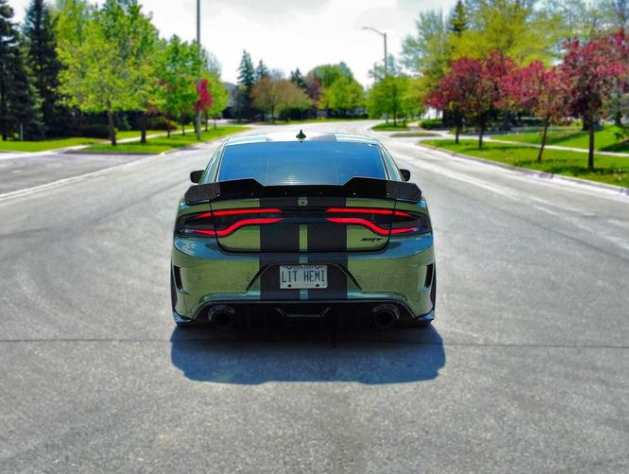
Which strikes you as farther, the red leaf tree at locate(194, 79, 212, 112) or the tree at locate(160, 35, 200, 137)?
the red leaf tree at locate(194, 79, 212, 112)

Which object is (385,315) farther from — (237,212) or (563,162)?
(563,162)

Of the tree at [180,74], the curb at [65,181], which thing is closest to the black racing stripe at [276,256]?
the curb at [65,181]

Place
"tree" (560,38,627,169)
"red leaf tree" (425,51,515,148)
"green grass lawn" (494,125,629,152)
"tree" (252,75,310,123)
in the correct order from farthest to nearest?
"tree" (252,75,310,123)
"red leaf tree" (425,51,515,148)
"green grass lawn" (494,125,629,152)
"tree" (560,38,627,169)

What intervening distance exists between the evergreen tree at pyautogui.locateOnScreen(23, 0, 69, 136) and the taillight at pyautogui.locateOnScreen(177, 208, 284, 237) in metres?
56.5

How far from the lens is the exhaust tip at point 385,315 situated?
543 centimetres

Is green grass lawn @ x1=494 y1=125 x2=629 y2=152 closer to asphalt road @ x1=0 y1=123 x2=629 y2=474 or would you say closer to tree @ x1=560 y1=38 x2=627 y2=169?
tree @ x1=560 y1=38 x2=627 y2=169

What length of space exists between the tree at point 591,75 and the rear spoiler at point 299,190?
20.2 meters

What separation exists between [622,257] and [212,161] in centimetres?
577

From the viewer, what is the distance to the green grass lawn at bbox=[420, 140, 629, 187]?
872 inches

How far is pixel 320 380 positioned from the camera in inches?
195

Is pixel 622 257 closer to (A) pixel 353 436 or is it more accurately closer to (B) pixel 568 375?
(B) pixel 568 375

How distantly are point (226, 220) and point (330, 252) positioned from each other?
786 mm

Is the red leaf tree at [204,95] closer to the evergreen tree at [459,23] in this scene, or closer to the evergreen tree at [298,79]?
the evergreen tree at [459,23]

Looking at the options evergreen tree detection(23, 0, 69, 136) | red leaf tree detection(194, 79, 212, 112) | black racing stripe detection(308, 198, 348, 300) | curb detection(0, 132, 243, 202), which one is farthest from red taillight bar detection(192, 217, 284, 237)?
red leaf tree detection(194, 79, 212, 112)
